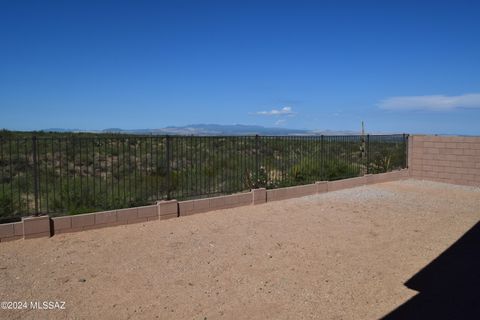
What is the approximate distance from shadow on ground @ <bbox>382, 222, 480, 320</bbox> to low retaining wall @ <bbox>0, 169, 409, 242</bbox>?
4998 mm

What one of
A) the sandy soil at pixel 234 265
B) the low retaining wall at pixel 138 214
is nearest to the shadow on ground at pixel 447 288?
the sandy soil at pixel 234 265

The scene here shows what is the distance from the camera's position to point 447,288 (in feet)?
16.4

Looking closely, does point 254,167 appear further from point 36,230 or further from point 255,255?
point 36,230

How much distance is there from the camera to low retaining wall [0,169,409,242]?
6852 mm

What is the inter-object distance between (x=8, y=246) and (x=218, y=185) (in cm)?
546

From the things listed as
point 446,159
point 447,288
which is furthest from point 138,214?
point 446,159

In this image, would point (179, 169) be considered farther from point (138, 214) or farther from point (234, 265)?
point (234, 265)

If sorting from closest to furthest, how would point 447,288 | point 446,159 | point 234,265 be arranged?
point 447,288 → point 234,265 → point 446,159

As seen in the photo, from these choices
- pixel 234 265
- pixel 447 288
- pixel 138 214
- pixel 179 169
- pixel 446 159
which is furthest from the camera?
pixel 446 159

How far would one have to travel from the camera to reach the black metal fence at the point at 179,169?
27.2ft

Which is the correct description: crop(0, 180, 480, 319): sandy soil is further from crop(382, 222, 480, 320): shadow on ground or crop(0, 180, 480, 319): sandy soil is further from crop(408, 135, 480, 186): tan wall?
crop(408, 135, 480, 186): tan wall

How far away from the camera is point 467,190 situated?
14.6m

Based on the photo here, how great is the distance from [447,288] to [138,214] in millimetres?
5779

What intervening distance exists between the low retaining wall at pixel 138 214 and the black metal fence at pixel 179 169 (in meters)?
0.44
